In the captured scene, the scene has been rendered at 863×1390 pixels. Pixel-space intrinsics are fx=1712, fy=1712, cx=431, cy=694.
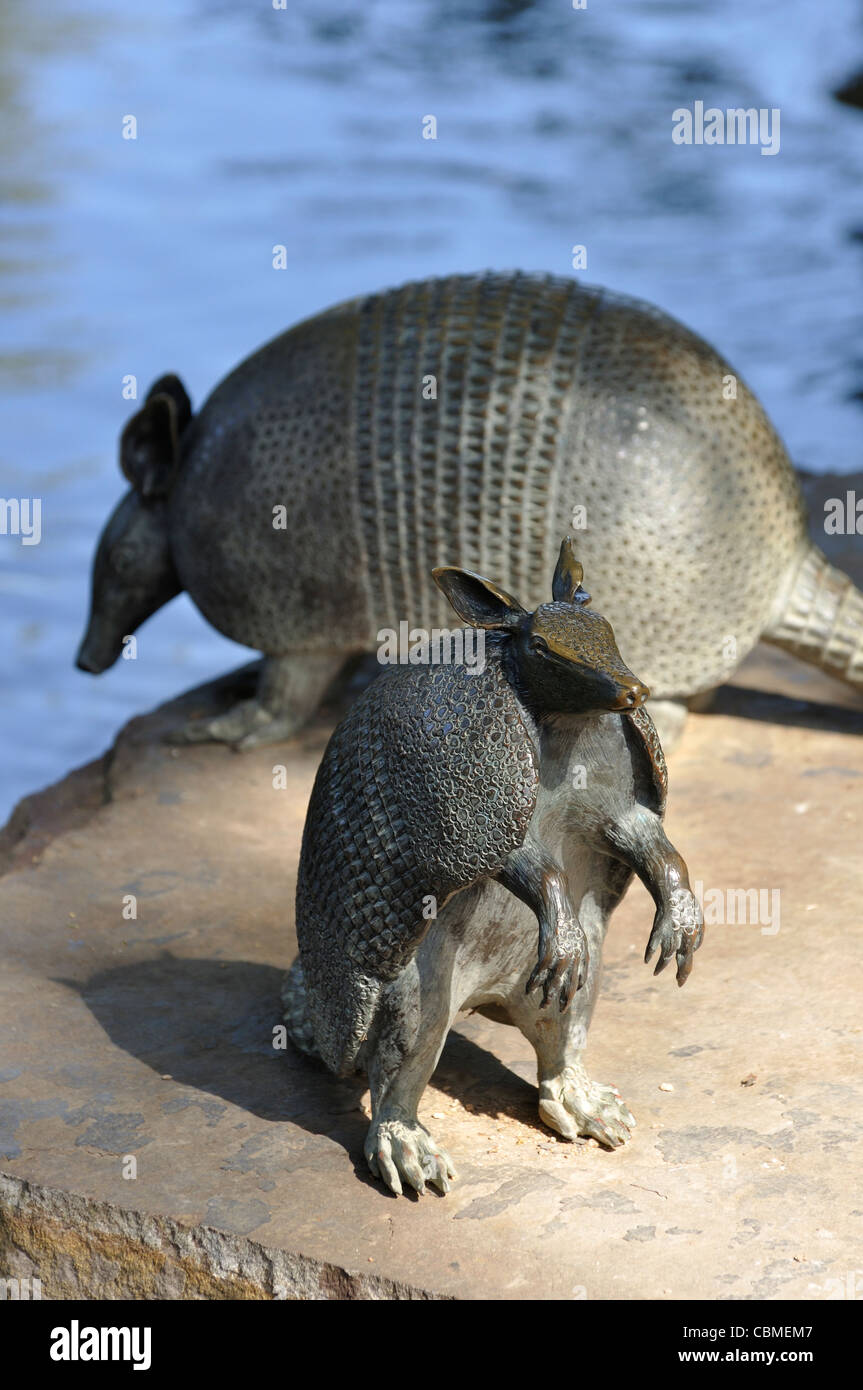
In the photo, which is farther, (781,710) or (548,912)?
(781,710)

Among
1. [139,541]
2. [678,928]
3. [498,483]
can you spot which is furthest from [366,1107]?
[139,541]

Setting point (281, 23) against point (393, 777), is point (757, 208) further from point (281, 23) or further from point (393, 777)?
point (393, 777)

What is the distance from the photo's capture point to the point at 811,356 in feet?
39.5

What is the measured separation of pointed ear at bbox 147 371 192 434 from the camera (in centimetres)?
646

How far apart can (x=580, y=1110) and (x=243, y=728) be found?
2.97 metres

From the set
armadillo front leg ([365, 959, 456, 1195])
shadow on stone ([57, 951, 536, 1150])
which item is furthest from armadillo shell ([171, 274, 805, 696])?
armadillo front leg ([365, 959, 456, 1195])

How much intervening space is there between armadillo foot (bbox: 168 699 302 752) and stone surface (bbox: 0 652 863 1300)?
2.59 feet

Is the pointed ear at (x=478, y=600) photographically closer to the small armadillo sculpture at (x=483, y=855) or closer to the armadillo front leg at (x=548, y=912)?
the small armadillo sculpture at (x=483, y=855)

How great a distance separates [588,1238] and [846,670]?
332 centimetres

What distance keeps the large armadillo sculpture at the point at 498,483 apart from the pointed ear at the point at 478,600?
2.47 meters

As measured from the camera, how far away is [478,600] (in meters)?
3.38

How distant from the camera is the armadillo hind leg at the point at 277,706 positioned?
641 cm
